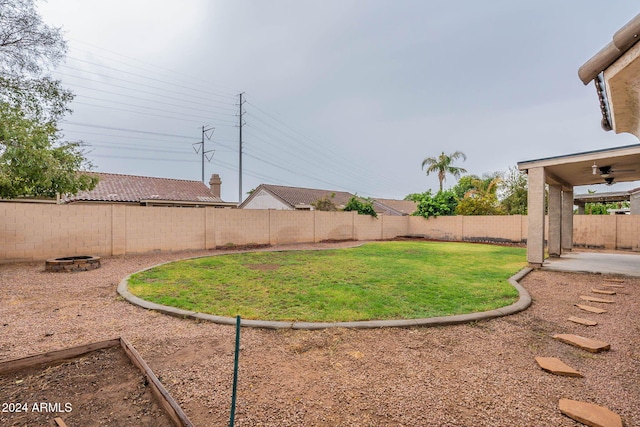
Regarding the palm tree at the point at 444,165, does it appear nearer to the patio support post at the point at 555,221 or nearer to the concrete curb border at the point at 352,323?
the patio support post at the point at 555,221

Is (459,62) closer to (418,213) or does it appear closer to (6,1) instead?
(418,213)

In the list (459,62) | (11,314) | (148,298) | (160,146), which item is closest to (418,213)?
(459,62)

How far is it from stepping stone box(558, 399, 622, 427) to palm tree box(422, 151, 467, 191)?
28925 millimetres

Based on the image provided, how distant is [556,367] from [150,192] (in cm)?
2240

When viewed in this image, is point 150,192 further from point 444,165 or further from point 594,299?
point 444,165

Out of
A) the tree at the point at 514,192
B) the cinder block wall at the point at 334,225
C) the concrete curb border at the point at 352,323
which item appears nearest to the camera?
the concrete curb border at the point at 352,323

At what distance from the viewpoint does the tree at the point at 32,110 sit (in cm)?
699

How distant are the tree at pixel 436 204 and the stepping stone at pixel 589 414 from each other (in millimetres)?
17870

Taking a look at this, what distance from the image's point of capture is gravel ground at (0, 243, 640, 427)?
78.8 inches

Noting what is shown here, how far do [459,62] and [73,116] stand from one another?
18.1m

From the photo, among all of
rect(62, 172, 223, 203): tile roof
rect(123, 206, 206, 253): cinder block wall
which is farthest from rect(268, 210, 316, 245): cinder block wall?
rect(62, 172, 223, 203): tile roof

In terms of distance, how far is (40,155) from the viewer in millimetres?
7141

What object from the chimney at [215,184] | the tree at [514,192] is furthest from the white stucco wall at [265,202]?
the tree at [514,192]

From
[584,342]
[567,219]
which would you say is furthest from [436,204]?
[584,342]
